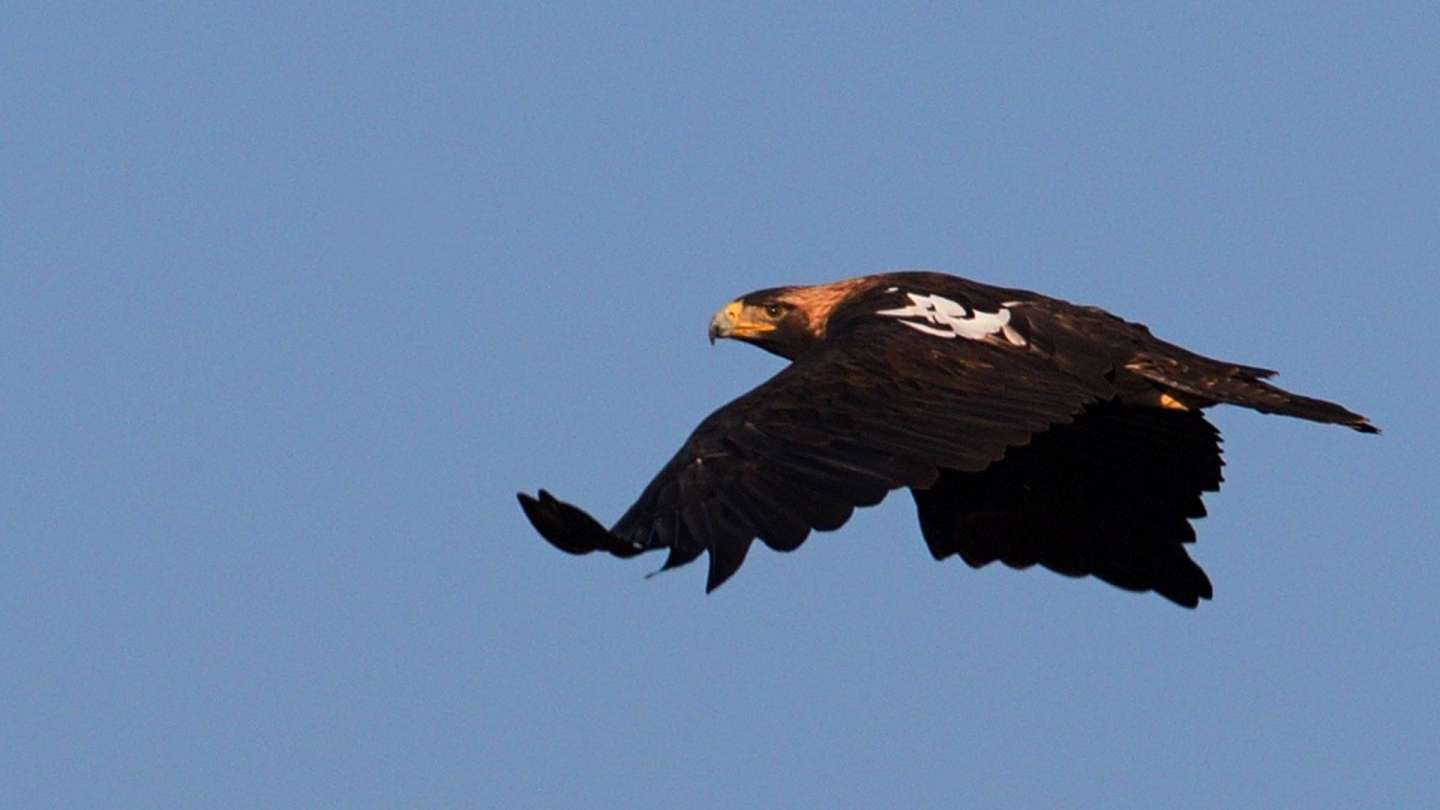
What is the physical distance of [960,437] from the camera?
38.4 feet

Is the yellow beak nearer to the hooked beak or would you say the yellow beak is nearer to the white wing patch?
the hooked beak

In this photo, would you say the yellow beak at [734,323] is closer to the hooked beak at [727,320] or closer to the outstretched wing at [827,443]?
the hooked beak at [727,320]

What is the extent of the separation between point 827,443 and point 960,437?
599mm

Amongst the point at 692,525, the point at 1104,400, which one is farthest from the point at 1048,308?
the point at 692,525

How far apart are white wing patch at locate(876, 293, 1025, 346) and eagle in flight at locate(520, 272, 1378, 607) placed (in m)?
0.02

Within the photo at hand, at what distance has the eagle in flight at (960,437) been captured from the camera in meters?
11.1

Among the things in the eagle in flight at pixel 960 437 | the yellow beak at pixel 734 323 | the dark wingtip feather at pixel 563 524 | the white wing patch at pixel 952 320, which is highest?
the yellow beak at pixel 734 323

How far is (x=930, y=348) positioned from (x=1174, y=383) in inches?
54.3

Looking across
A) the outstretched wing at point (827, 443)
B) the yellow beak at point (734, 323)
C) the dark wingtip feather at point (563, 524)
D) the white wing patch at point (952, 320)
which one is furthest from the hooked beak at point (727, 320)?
the dark wingtip feather at point (563, 524)

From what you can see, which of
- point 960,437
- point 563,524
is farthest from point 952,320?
point 563,524

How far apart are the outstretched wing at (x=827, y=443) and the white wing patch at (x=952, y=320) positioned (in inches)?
8.0

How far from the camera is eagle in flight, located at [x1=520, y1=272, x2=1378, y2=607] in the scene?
1115 centimetres

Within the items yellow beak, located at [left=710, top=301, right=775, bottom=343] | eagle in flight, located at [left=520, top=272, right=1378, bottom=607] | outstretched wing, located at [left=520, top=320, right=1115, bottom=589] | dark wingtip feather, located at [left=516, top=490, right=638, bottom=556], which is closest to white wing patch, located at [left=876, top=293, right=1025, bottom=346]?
eagle in flight, located at [left=520, top=272, right=1378, bottom=607]

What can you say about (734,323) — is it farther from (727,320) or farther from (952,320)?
(952,320)
